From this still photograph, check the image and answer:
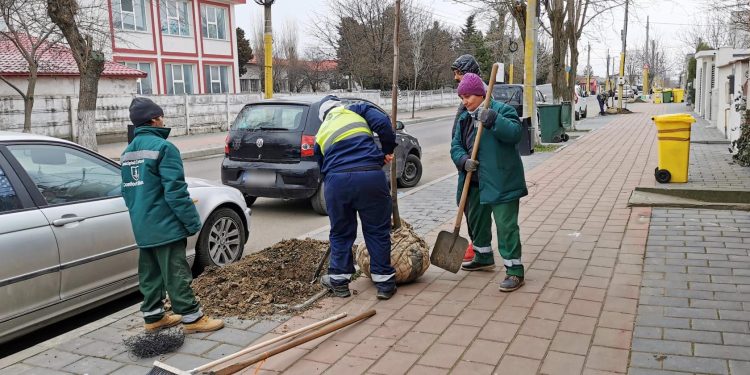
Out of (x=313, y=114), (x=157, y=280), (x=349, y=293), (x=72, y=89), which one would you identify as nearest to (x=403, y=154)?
(x=313, y=114)

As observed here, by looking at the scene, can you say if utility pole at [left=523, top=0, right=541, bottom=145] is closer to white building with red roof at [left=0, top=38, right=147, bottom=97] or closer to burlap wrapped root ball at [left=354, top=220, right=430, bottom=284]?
burlap wrapped root ball at [left=354, top=220, right=430, bottom=284]

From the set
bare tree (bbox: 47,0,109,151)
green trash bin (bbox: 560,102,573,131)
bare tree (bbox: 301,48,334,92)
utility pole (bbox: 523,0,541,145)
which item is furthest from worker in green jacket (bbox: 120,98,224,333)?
bare tree (bbox: 301,48,334,92)

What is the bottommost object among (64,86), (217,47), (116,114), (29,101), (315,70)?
(116,114)

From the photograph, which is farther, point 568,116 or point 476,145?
point 568,116

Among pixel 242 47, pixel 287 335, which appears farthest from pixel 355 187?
pixel 242 47

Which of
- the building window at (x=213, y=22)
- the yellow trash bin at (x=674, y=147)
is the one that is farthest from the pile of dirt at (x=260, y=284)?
the building window at (x=213, y=22)

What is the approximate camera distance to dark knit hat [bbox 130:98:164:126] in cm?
417

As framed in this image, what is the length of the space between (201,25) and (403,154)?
1123 inches

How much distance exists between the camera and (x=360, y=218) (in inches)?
182

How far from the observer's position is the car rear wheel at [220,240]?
18.8ft

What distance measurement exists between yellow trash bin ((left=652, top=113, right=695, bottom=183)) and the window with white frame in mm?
27553

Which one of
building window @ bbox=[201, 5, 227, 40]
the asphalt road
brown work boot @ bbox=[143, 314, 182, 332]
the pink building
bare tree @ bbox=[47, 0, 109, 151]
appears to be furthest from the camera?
building window @ bbox=[201, 5, 227, 40]

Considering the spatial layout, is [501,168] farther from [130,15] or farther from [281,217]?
[130,15]

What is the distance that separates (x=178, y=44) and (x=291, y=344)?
3367cm
